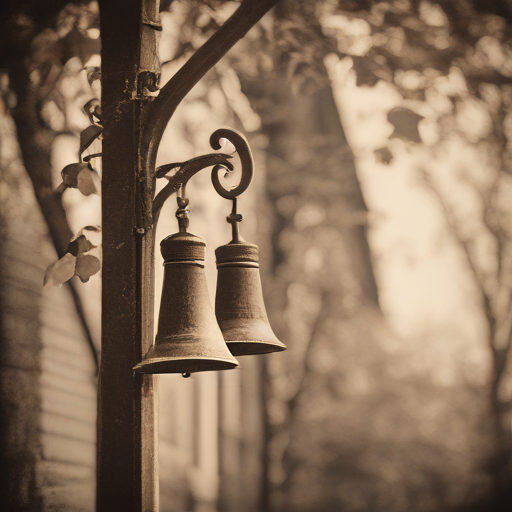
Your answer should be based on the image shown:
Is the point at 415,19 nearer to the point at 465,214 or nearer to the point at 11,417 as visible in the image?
the point at 11,417

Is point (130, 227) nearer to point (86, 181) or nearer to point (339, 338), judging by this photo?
point (86, 181)

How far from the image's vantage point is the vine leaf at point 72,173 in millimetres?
2008

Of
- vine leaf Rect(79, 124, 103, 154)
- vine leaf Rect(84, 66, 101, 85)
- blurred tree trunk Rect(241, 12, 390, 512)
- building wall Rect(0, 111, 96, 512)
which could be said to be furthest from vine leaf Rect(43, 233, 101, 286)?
blurred tree trunk Rect(241, 12, 390, 512)

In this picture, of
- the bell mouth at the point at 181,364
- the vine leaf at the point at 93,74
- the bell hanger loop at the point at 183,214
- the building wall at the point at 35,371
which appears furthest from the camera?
the building wall at the point at 35,371

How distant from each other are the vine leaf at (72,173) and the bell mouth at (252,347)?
0.74m

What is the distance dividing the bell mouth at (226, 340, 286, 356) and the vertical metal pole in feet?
1.73

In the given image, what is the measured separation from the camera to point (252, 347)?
7.14 feet

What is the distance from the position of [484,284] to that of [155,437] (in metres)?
8.14

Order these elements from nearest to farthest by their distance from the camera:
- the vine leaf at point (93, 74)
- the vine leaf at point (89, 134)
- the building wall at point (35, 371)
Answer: the vine leaf at point (89, 134), the vine leaf at point (93, 74), the building wall at point (35, 371)

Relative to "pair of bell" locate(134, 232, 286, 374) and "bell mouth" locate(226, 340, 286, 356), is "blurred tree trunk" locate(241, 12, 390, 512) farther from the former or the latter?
"pair of bell" locate(134, 232, 286, 374)

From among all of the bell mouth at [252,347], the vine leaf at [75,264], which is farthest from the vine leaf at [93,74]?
the bell mouth at [252,347]

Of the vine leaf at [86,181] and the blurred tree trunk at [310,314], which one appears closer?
the vine leaf at [86,181]

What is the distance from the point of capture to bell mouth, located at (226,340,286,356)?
2.11 metres

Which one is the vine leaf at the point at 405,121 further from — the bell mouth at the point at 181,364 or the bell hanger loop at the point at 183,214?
the bell mouth at the point at 181,364
